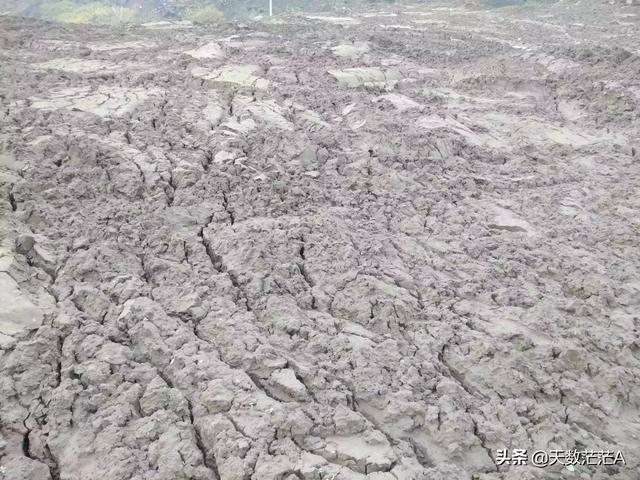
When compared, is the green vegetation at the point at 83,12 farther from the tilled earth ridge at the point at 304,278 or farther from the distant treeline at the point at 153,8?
the tilled earth ridge at the point at 304,278

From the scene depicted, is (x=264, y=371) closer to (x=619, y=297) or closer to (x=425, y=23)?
(x=619, y=297)

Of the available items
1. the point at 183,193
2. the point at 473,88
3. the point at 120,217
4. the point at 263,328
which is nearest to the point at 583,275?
the point at 263,328

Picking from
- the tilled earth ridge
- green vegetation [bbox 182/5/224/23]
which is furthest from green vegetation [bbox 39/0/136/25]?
the tilled earth ridge

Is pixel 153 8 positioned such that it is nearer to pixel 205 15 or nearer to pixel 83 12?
pixel 83 12

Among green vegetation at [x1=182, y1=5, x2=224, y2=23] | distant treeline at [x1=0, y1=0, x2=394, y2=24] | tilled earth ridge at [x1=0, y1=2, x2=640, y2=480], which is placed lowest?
tilled earth ridge at [x1=0, y1=2, x2=640, y2=480]

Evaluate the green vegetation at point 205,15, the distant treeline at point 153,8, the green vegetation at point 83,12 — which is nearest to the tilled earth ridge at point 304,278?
the green vegetation at point 205,15

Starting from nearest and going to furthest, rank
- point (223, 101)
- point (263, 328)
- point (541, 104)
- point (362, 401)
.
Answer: point (362, 401) < point (263, 328) < point (223, 101) < point (541, 104)

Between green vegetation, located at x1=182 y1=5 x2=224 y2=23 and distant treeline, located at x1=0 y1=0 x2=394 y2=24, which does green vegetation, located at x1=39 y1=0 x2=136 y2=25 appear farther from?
green vegetation, located at x1=182 y1=5 x2=224 y2=23

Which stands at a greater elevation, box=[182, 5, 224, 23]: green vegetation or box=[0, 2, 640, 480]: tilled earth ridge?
box=[182, 5, 224, 23]: green vegetation
